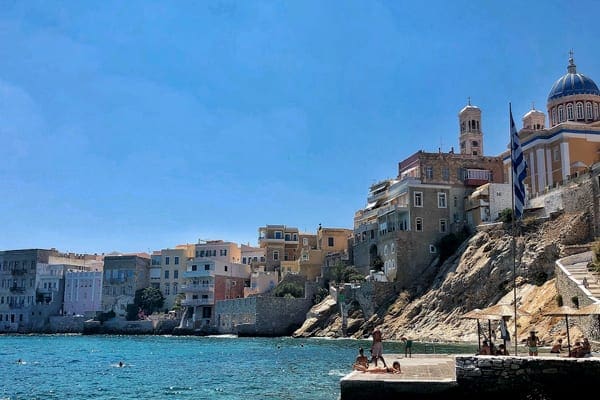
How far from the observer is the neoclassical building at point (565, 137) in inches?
2330

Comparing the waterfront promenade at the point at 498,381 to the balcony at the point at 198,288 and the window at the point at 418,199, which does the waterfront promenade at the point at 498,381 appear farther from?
the balcony at the point at 198,288

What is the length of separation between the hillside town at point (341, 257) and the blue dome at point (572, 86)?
0.43ft

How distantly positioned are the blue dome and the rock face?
806 inches

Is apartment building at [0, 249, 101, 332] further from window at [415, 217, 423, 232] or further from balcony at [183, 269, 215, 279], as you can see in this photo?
window at [415, 217, 423, 232]

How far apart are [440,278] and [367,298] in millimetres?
7570

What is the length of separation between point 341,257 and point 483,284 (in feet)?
85.3

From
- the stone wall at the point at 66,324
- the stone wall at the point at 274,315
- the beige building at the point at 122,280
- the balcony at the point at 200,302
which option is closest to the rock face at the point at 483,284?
the stone wall at the point at 274,315

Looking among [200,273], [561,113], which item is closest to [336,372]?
[561,113]

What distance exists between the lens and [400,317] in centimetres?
5853

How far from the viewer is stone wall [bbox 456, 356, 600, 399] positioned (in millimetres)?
16219

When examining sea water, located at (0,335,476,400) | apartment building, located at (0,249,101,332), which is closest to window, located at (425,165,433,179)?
sea water, located at (0,335,476,400)

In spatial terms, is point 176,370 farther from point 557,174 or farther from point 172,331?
point 172,331

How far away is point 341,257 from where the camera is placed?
252ft

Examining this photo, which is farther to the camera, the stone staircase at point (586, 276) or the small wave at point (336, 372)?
the stone staircase at point (586, 276)
